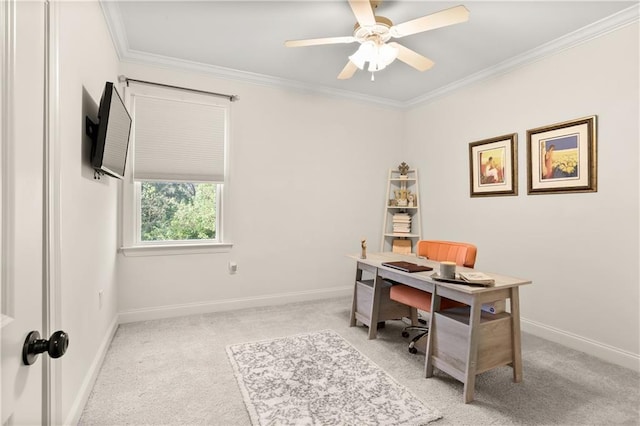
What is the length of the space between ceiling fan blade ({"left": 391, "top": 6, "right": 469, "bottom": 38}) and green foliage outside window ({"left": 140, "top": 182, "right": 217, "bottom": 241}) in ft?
8.13

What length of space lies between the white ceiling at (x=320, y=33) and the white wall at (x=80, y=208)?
1.61ft

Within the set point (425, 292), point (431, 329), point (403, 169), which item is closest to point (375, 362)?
point (431, 329)

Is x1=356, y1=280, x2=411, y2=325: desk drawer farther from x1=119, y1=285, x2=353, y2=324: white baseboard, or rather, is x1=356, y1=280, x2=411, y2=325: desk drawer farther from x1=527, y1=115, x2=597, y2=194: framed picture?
x1=527, y1=115, x2=597, y2=194: framed picture

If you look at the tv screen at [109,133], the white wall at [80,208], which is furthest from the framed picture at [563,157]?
the white wall at [80,208]

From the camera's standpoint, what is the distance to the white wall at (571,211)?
252 centimetres

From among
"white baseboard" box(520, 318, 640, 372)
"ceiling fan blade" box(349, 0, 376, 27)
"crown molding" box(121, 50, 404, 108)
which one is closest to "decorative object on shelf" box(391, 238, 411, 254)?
"white baseboard" box(520, 318, 640, 372)

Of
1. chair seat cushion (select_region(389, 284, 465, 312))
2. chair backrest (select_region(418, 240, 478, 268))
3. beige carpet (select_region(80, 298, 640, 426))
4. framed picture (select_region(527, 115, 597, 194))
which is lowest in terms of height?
beige carpet (select_region(80, 298, 640, 426))

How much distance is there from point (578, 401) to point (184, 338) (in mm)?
2952

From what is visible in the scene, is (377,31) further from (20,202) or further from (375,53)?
(20,202)

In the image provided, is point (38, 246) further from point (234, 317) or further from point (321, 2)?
point (234, 317)

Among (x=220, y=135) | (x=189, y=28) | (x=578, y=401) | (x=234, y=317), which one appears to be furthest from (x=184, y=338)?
(x=578, y=401)

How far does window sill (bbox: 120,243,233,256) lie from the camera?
326 centimetres

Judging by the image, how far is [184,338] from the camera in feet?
9.55

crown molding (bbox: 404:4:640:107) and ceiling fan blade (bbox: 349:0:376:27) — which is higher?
crown molding (bbox: 404:4:640:107)
